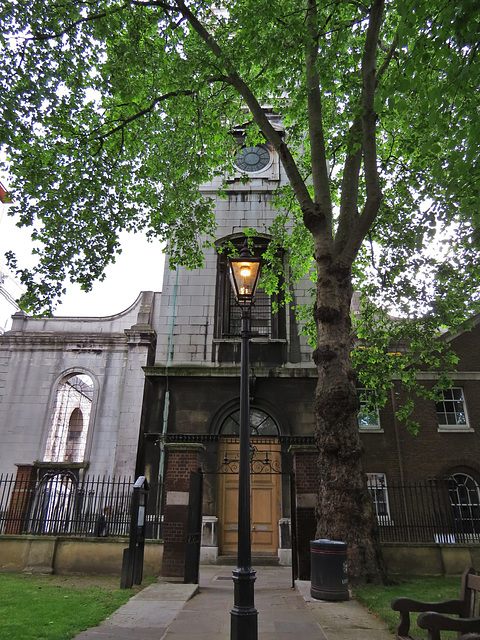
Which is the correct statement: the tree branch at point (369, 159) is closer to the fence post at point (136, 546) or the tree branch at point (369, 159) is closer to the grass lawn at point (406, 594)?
the grass lawn at point (406, 594)

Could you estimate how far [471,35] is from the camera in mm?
4852

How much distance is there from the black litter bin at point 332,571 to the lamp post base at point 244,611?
6.62 ft

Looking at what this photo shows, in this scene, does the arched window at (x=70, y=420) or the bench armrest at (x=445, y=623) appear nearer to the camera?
the bench armrest at (x=445, y=623)

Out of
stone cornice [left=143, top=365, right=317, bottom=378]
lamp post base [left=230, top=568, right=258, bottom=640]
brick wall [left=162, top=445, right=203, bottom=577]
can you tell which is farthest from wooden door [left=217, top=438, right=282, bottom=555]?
lamp post base [left=230, top=568, right=258, bottom=640]

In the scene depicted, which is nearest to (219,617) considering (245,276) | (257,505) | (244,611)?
(244,611)

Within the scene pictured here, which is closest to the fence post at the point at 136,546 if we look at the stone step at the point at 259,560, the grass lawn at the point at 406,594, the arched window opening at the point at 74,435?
the grass lawn at the point at 406,594

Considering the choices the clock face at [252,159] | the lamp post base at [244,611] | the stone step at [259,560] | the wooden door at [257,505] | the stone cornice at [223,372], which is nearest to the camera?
the lamp post base at [244,611]

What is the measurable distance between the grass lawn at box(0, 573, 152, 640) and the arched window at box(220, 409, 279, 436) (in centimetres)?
579

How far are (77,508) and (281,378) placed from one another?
6.78 meters

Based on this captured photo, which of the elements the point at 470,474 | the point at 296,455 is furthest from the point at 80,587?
the point at 470,474

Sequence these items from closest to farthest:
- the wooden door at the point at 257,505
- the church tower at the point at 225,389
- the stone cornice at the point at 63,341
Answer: the wooden door at the point at 257,505
the church tower at the point at 225,389
the stone cornice at the point at 63,341

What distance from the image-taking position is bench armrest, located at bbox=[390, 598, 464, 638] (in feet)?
12.2

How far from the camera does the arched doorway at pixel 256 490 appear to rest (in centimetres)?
1288

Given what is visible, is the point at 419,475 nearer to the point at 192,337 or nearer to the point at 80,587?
the point at 192,337
